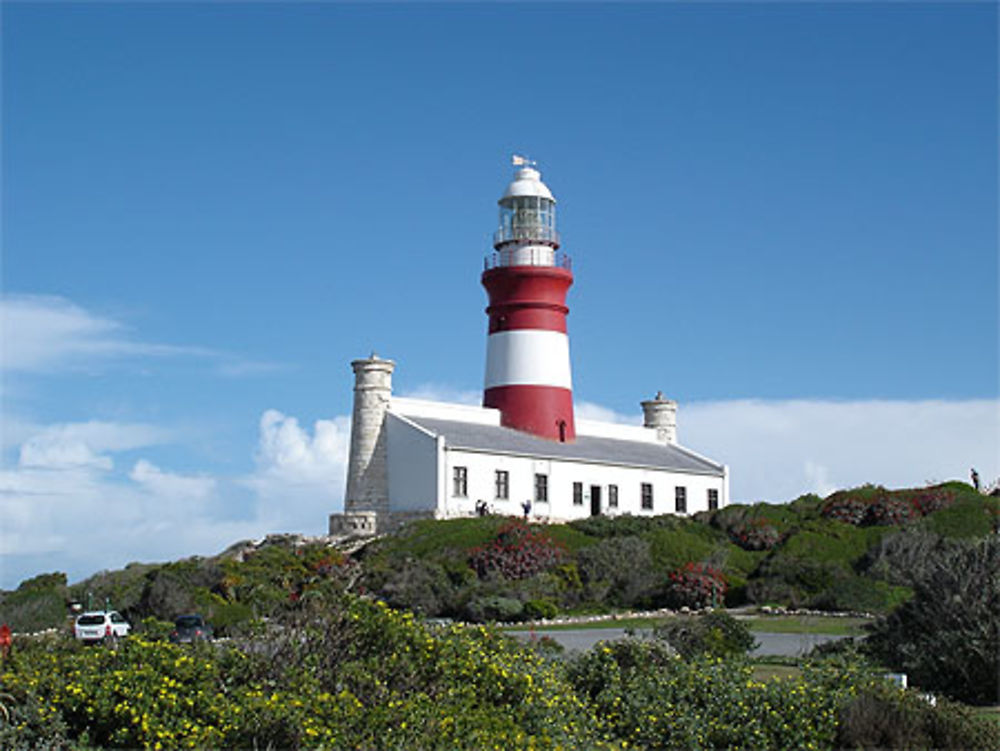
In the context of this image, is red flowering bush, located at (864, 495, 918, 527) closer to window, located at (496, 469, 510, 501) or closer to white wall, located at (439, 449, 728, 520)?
white wall, located at (439, 449, 728, 520)

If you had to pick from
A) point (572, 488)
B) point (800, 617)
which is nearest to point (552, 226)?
point (572, 488)

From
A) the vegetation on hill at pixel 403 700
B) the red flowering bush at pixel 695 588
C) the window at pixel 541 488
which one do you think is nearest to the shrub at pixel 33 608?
the red flowering bush at pixel 695 588

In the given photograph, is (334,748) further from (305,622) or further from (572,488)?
(572,488)

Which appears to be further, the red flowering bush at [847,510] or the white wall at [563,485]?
the white wall at [563,485]

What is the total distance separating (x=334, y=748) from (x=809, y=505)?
38277mm

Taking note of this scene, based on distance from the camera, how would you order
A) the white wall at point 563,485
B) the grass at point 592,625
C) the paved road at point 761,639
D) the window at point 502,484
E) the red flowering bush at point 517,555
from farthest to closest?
the window at point 502,484 < the white wall at point 563,485 < the red flowering bush at point 517,555 < the grass at point 592,625 < the paved road at point 761,639

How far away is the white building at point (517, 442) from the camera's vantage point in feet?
151

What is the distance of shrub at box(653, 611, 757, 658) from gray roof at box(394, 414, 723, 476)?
25.5 m

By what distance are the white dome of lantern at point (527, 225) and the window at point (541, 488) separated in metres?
8.43

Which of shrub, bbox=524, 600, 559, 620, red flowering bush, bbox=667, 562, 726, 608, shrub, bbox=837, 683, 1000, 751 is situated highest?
red flowering bush, bbox=667, 562, 726, 608

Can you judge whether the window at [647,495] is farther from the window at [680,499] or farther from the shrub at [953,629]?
the shrub at [953,629]

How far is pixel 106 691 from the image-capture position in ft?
37.7

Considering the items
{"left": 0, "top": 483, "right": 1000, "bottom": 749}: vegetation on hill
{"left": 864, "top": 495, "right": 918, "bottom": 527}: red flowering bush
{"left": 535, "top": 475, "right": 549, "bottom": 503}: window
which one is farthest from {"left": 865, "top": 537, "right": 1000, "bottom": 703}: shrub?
{"left": 535, "top": 475, "right": 549, "bottom": 503}: window

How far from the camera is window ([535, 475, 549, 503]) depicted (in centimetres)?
4825
